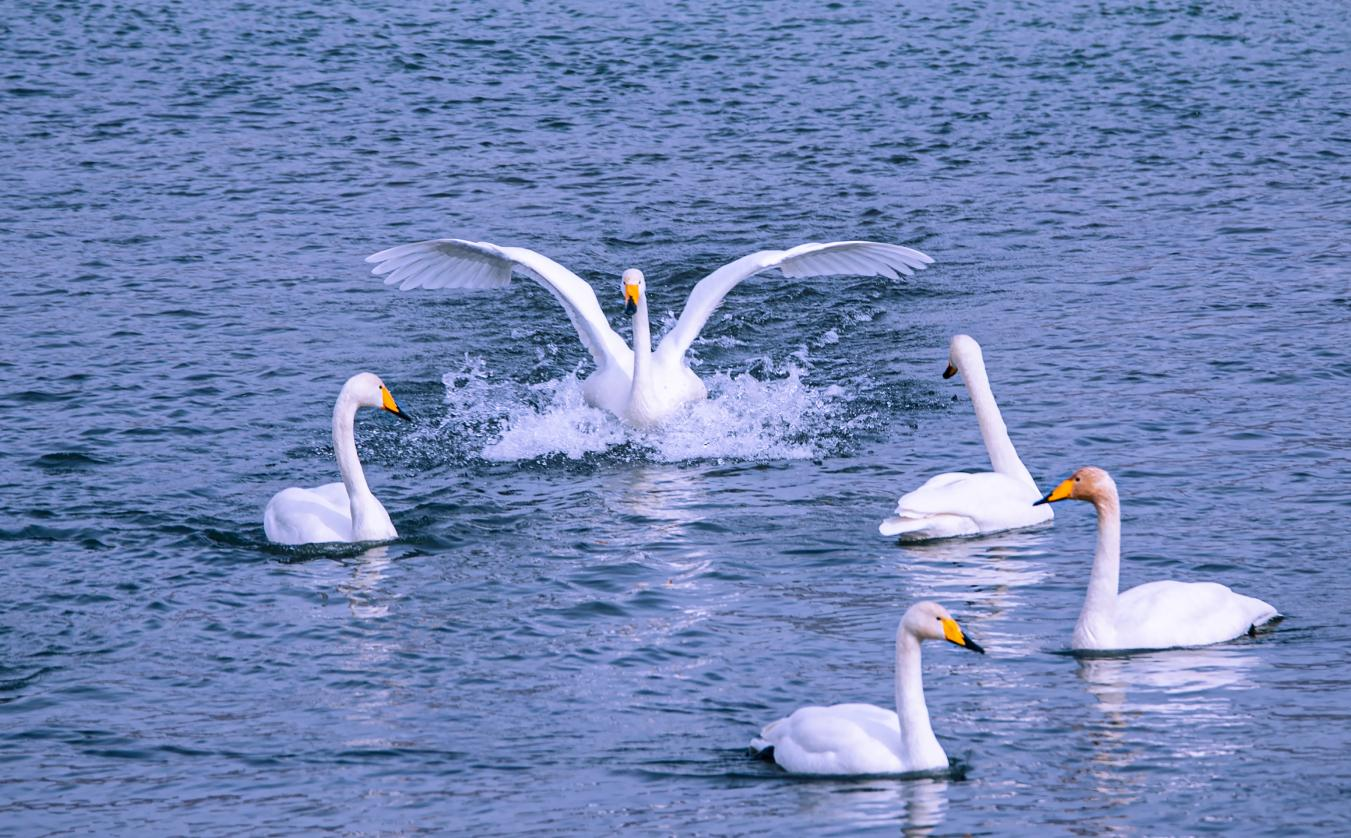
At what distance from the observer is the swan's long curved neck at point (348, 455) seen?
43.9 feet

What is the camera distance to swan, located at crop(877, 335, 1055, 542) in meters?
13.1

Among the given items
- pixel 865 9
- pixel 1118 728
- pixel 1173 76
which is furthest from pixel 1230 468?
pixel 865 9

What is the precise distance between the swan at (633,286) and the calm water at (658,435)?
32 cm

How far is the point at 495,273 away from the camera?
17797 millimetres

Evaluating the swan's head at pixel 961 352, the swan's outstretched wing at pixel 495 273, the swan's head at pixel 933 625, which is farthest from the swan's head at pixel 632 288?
the swan's head at pixel 933 625

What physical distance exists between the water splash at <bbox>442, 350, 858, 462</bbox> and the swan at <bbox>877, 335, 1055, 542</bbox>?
71.0 inches

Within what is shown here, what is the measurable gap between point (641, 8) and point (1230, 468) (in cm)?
2134

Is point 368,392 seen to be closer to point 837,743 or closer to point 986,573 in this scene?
point 986,573

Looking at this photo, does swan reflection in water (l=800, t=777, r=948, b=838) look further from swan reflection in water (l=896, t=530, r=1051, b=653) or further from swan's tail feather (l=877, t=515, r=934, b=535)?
swan's tail feather (l=877, t=515, r=934, b=535)

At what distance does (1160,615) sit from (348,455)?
5221 mm

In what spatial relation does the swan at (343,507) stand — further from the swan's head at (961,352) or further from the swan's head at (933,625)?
the swan's head at (933,625)

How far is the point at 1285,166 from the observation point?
2381 cm

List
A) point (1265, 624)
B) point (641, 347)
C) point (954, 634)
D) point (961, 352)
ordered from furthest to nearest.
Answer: point (641, 347)
point (961, 352)
point (1265, 624)
point (954, 634)

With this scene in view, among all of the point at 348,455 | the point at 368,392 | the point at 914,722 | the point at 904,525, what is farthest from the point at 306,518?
the point at 914,722
